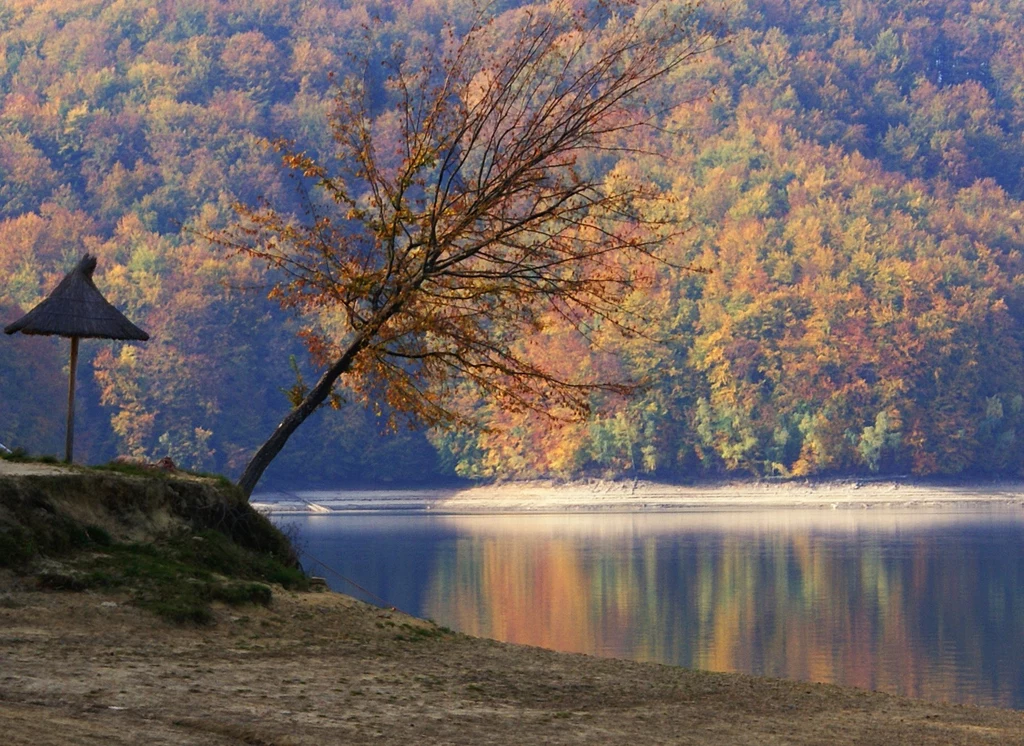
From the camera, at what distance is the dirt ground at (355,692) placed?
376 inches

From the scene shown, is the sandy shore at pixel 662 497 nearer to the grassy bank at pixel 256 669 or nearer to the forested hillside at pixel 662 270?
the forested hillside at pixel 662 270

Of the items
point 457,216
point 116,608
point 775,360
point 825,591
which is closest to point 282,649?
point 116,608

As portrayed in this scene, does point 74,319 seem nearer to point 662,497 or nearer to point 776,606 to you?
point 776,606

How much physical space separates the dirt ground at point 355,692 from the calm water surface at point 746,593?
17.0 feet

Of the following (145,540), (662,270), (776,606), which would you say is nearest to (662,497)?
(662,270)

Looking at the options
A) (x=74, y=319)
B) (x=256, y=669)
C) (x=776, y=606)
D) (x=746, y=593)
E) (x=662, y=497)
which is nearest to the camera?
(x=256, y=669)

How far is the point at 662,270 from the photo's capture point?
98.3 meters

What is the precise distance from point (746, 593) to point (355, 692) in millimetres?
31878

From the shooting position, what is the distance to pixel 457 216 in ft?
57.5

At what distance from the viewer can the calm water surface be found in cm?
3069

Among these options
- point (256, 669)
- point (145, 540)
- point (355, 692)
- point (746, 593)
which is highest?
point (145, 540)

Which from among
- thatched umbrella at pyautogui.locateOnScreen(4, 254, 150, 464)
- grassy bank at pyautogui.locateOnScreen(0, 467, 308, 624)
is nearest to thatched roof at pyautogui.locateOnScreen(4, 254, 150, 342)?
thatched umbrella at pyautogui.locateOnScreen(4, 254, 150, 464)

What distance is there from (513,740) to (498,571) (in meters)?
39.2

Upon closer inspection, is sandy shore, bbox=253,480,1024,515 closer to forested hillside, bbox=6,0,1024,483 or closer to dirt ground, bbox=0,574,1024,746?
forested hillside, bbox=6,0,1024,483
